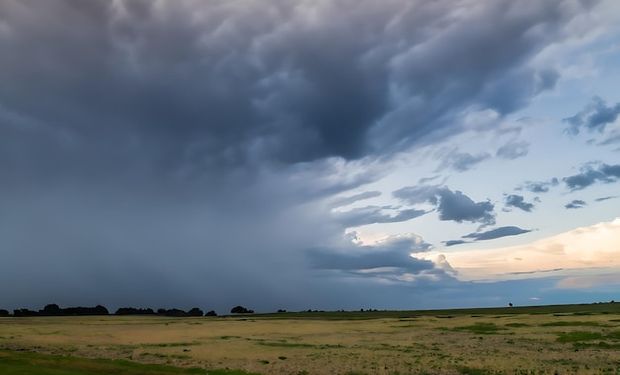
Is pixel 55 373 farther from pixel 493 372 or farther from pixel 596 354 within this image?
pixel 596 354

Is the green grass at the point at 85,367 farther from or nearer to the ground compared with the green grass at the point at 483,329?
nearer to the ground

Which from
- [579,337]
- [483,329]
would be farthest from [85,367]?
[483,329]

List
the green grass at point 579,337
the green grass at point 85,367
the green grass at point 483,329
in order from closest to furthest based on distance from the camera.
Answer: the green grass at point 85,367, the green grass at point 579,337, the green grass at point 483,329

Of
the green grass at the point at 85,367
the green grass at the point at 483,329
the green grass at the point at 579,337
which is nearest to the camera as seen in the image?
the green grass at the point at 85,367

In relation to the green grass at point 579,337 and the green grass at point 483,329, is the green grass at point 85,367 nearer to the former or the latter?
the green grass at point 579,337

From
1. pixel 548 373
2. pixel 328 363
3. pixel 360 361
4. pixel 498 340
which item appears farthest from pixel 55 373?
pixel 498 340

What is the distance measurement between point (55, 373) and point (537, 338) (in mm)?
65078

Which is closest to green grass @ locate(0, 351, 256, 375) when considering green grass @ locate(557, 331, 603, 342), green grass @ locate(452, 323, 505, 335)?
green grass @ locate(557, 331, 603, 342)

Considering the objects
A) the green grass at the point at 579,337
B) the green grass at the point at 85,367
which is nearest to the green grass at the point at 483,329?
the green grass at the point at 579,337

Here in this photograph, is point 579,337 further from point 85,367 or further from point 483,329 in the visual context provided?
point 85,367

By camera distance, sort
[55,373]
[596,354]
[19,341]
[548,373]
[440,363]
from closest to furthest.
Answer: [55,373] < [548,373] < [440,363] < [596,354] < [19,341]

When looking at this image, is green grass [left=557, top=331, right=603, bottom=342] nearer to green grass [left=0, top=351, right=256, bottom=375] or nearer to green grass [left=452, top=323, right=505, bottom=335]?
green grass [left=452, top=323, right=505, bottom=335]

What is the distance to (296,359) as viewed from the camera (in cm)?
5319

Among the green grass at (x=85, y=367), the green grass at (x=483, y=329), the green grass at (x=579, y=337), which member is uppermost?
the green grass at (x=483, y=329)
